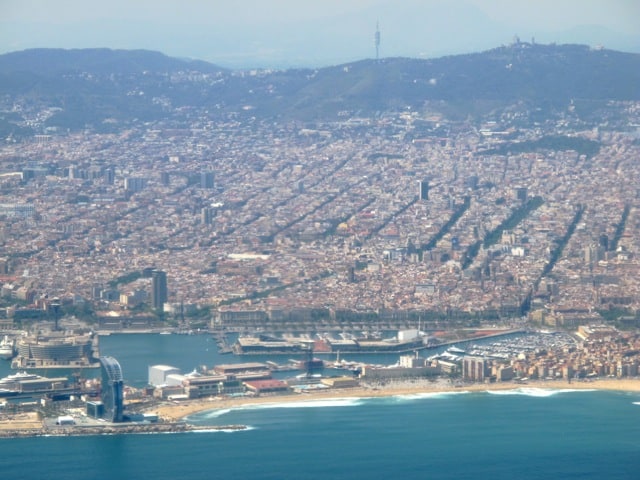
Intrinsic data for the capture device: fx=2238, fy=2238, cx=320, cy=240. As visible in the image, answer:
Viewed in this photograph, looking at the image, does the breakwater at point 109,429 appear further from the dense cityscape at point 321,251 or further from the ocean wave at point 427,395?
the ocean wave at point 427,395

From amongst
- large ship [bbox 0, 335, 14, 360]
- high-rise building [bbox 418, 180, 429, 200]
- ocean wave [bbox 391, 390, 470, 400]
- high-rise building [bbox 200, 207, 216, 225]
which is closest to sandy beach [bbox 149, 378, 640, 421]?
ocean wave [bbox 391, 390, 470, 400]

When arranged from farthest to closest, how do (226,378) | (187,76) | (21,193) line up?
(187,76) < (21,193) < (226,378)

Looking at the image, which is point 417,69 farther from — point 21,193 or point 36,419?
point 36,419

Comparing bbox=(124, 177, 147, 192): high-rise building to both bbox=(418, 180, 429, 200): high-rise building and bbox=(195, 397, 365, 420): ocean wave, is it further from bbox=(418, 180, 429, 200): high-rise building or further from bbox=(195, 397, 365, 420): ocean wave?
bbox=(195, 397, 365, 420): ocean wave

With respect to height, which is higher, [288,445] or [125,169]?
[125,169]

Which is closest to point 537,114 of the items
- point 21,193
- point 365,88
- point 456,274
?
point 365,88

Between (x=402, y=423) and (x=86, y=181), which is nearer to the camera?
(x=402, y=423)
